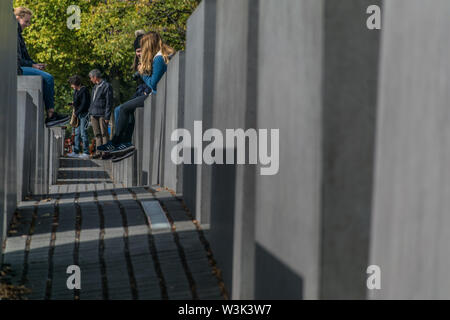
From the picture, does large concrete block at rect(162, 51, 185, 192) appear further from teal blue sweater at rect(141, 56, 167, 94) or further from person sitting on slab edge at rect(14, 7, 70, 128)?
person sitting on slab edge at rect(14, 7, 70, 128)

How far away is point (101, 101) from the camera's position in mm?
18688

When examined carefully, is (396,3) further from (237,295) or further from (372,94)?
(237,295)

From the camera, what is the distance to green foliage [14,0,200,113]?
28.6 m

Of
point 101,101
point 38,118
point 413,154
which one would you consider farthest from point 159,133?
point 413,154

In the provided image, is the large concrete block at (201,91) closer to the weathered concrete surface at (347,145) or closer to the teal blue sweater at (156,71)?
the weathered concrete surface at (347,145)

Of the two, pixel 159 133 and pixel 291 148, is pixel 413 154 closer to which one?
pixel 291 148

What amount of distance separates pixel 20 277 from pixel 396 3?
452 centimetres

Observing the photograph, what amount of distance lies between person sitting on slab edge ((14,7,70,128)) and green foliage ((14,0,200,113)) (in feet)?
42.6

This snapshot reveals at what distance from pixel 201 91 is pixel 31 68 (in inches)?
292

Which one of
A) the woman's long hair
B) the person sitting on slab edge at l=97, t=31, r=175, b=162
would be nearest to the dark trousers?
the person sitting on slab edge at l=97, t=31, r=175, b=162

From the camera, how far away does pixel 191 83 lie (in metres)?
8.70

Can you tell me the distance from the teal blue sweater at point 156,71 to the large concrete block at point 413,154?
1023 centimetres
